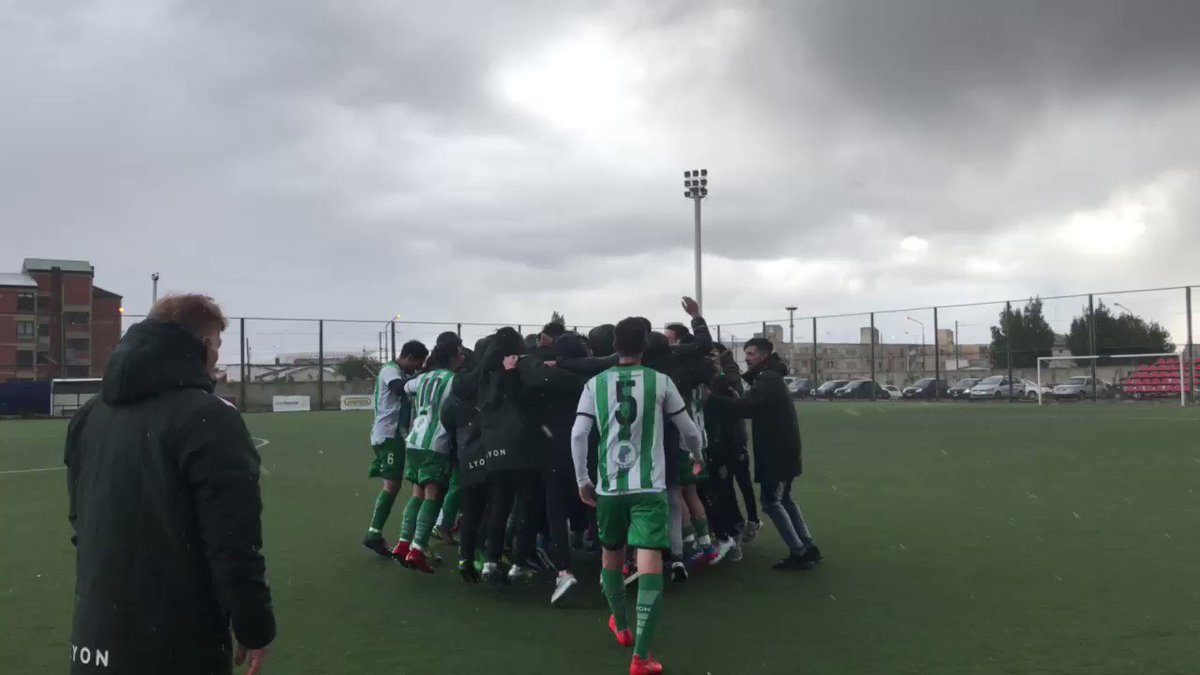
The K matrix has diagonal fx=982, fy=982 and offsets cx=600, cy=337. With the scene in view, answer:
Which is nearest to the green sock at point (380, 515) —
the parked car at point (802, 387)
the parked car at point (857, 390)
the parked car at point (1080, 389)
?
the parked car at point (1080, 389)

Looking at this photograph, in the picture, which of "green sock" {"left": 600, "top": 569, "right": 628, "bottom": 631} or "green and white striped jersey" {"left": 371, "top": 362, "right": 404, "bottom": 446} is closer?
"green sock" {"left": 600, "top": 569, "right": 628, "bottom": 631}

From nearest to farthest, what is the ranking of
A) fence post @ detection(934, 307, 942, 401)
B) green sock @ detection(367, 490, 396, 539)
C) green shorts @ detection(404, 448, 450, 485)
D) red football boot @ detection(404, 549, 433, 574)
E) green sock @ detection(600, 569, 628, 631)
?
green sock @ detection(600, 569, 628, 631) < red football boot @ detection(404, 549, 433, 574) < green shorts @ detection(404, 448, 450, 485) < green sock @ detection(367, 490, 396, 539) < fence post @ detection(934, 307, 942, 401)

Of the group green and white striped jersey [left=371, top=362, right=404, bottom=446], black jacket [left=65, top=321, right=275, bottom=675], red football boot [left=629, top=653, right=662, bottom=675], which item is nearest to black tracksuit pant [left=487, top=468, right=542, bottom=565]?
green and white striped jersey [left=371, top=362, right=404, bottom=446]

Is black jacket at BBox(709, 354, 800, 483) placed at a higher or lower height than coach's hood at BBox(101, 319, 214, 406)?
lower

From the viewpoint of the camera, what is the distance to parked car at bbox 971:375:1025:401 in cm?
4328

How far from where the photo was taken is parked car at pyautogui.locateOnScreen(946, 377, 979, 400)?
4711 centimetres

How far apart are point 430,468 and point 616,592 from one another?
2.63 meters

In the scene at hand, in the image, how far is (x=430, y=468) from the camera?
7543mm

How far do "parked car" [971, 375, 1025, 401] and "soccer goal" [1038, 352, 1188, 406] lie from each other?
13.0 feet

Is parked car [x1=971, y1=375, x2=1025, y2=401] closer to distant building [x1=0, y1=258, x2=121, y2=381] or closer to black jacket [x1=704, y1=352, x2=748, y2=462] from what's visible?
black jacket [x1=704, y1=352, x2=748, y2=462]

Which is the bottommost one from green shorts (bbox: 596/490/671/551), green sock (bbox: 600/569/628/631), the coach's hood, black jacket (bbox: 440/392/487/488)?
green sock (bbox: 600/569/628/631)

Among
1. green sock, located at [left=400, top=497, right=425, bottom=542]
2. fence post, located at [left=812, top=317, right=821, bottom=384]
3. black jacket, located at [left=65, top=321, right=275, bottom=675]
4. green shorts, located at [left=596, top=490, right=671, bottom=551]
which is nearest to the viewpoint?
black jacket, located at [left=65, top=321, right=275, bottom=675]

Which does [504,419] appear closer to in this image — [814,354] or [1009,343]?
[1009,343]

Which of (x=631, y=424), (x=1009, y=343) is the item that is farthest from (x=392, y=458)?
(x=1009, y=343)
